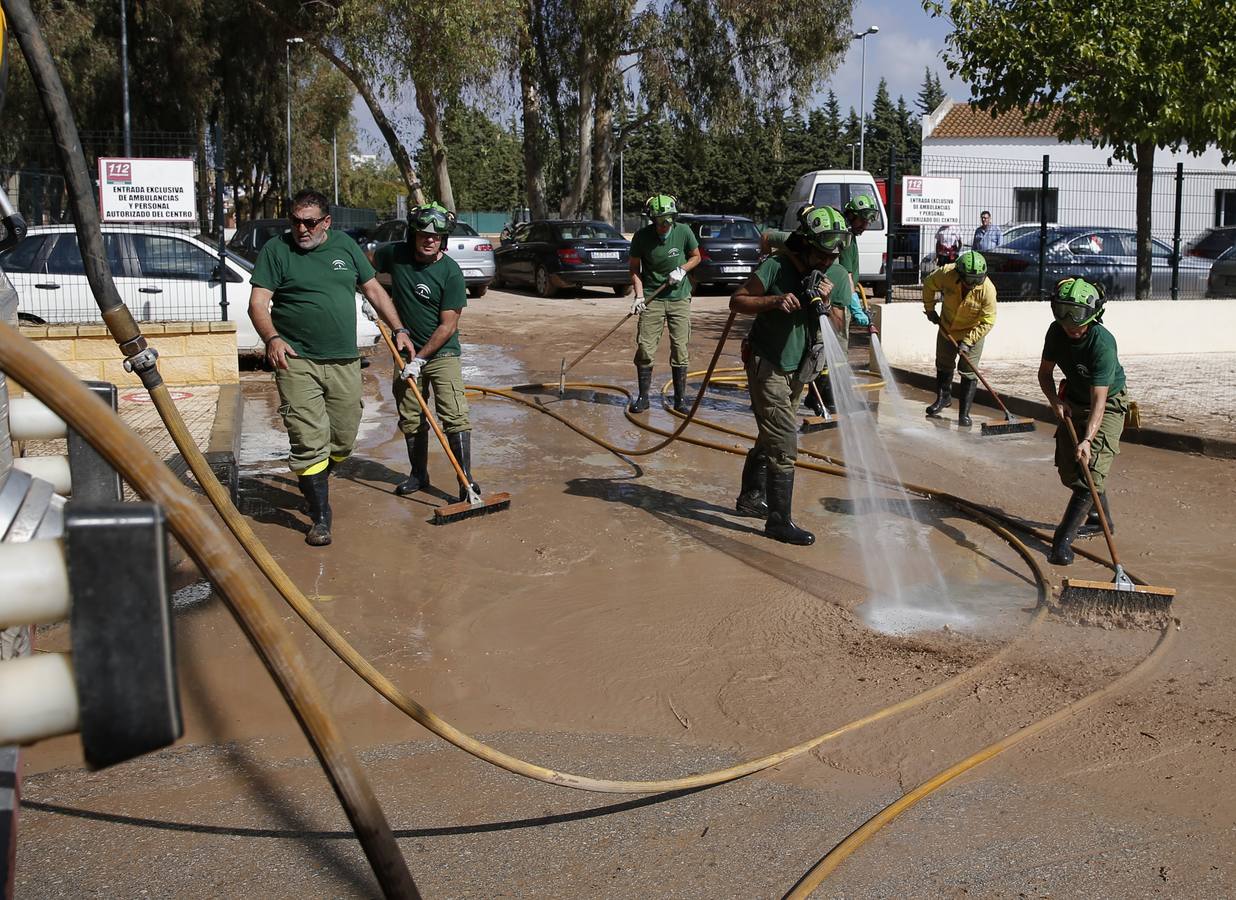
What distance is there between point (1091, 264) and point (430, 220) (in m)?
13.9

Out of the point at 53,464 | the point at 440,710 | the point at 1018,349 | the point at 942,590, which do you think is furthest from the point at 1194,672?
the point at 1018,349

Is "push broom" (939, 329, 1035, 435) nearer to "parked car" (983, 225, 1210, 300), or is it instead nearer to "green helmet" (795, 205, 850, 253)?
"green helmet" (795, 205, 850, 253)

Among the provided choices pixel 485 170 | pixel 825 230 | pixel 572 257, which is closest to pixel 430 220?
pixel 825 230

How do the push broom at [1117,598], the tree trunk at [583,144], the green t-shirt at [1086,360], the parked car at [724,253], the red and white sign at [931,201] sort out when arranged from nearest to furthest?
the push broom at [1117,598] < the green t-shirt at [1086,360] < the red and white sign at [931,201] < the parked car at [724,253] < the tree trunk at [583,144]

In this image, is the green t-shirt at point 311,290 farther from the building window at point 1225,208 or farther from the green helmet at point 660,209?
the building window at point 1225,208

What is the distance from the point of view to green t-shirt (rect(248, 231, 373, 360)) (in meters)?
6.77

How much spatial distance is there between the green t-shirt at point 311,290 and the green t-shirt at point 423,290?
2.64ft

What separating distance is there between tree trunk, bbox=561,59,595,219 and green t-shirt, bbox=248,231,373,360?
25744 mm

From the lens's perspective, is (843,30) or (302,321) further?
(843,30)

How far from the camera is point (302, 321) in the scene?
22.4 feet

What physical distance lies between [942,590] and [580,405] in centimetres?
578

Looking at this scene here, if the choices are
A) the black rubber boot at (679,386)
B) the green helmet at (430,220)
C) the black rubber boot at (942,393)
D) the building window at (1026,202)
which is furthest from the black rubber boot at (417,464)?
the building window at (1026,202)

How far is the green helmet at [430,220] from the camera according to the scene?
297 inches

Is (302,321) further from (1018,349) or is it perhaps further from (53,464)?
(1018,349)
